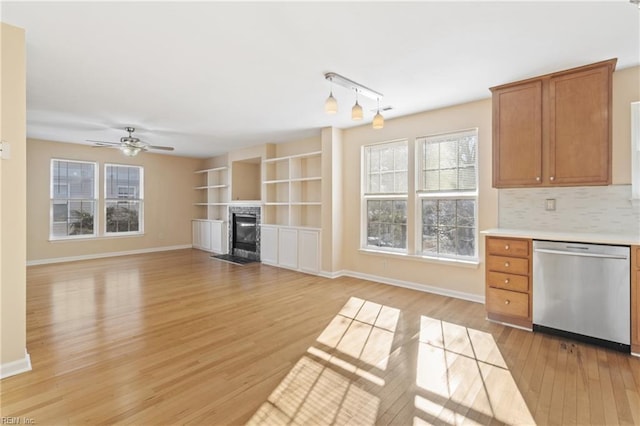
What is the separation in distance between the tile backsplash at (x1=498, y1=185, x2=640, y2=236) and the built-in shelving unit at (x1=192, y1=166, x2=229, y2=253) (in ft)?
21.3

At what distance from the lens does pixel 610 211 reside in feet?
9.98

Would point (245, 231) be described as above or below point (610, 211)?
below

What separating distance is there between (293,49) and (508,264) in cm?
308

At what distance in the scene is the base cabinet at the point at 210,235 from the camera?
8.00 m

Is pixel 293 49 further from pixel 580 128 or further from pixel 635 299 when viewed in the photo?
pixel 635 299

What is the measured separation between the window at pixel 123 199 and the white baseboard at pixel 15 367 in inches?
234

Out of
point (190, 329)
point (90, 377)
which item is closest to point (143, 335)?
point (190, 329)

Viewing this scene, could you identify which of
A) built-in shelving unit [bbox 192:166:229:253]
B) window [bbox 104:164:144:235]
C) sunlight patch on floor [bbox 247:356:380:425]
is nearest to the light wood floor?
sunlight patch on floor [bbox 247:356:380:425]

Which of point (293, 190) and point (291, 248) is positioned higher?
point (293, 190)

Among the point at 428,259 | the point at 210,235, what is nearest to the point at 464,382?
the point at 428,259

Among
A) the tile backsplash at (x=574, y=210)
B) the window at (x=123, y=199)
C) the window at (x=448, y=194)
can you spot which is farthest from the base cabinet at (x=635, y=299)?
the window at (x=123, y=199)

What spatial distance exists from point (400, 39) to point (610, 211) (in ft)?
9.15

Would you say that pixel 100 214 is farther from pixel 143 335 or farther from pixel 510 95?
pixel 510 95

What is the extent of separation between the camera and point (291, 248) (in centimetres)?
604
